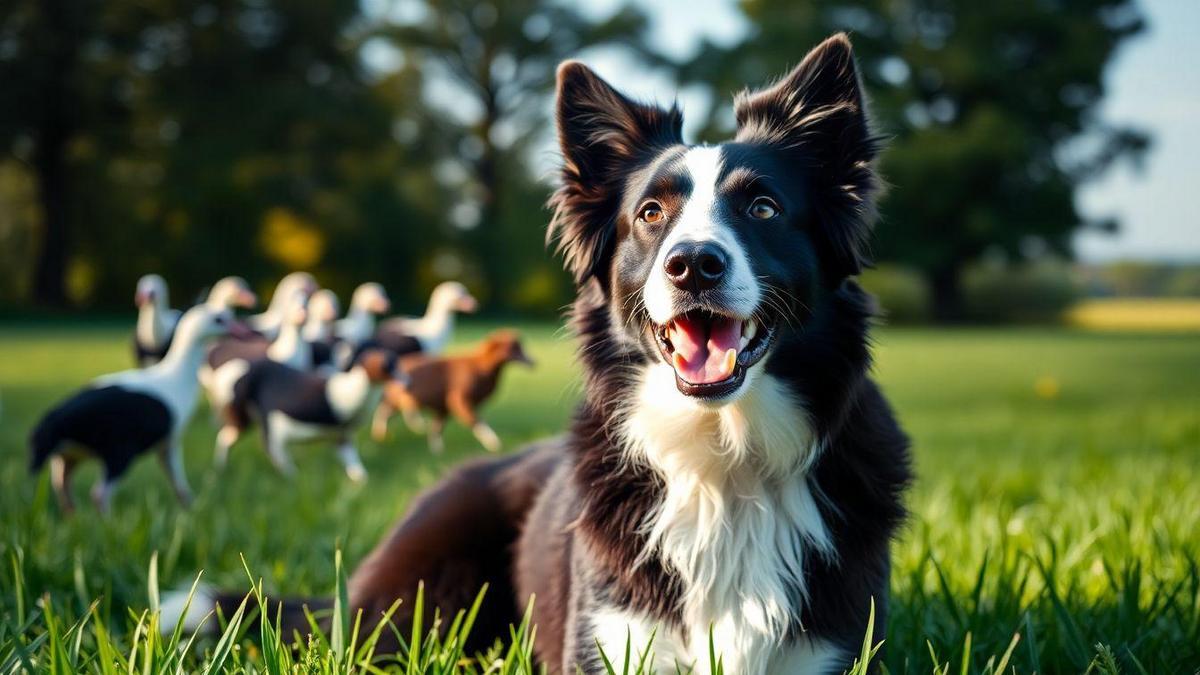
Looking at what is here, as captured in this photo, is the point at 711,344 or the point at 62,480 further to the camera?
the point at 62,480

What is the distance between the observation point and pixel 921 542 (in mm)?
3912

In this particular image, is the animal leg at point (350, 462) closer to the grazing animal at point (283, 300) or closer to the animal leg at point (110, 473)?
the animal leg at point (110, 473)

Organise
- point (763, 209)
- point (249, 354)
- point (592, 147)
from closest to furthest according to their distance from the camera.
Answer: point (763, 209) → point (592, 147) → point (249, 354)

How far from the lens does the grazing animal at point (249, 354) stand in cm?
717

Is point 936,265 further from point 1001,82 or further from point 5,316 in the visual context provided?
point 5,316

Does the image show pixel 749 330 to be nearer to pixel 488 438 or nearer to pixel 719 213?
pixel 719 213

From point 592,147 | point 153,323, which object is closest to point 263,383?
point 153,323

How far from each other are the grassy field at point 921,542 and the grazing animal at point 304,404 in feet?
0.84

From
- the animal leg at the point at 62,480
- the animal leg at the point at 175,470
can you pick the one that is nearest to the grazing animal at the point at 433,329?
the animal leg at the point at 175,470

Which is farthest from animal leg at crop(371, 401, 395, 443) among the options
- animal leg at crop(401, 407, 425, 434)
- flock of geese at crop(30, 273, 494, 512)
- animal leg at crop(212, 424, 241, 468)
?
animal leg at crop(212, 424, 241, 468)

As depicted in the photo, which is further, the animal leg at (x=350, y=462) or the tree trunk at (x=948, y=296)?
the tree trunk at (x=948, y=296)

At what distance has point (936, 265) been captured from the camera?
30.8 meters

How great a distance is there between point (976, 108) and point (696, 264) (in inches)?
1223

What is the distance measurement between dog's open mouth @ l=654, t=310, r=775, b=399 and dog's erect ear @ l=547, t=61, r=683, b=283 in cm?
47
